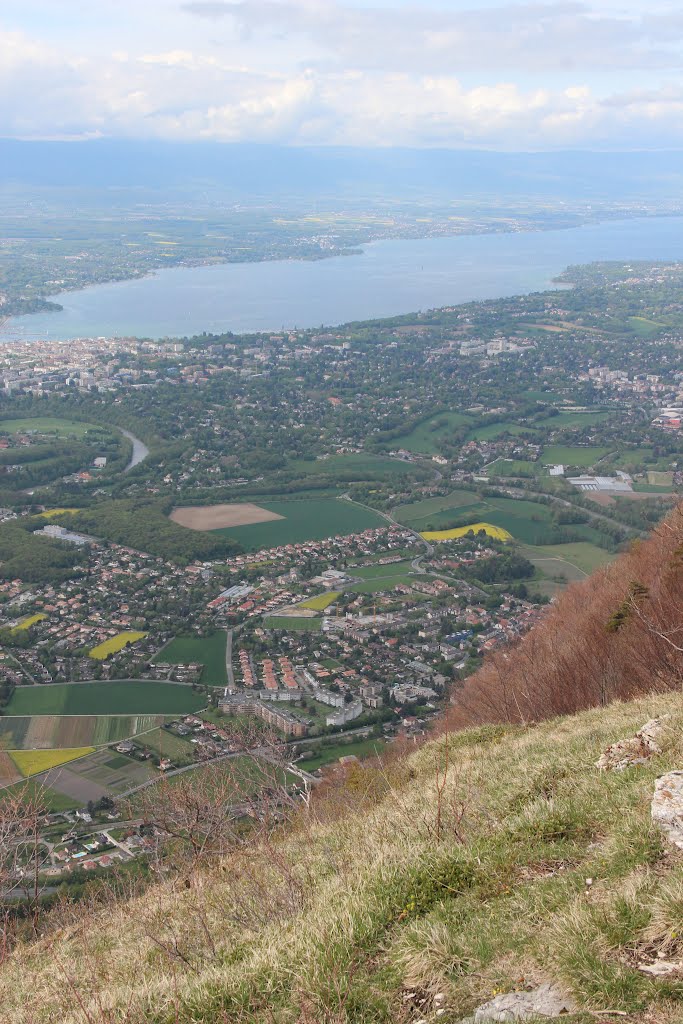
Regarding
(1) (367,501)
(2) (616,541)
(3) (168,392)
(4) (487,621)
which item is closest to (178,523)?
(1) (367,501)

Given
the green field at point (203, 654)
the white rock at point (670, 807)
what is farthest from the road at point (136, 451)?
the white rock at point (670, 807)

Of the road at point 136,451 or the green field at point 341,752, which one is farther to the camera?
the road at point 136,451

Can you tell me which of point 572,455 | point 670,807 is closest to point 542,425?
point 572,455

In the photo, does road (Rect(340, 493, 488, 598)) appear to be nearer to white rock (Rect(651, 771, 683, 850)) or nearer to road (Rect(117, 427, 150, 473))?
road (Rect(117, 427, 150, 473))

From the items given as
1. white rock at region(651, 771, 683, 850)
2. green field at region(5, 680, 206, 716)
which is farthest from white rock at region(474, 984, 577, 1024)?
green field at region(5, 680, 206, 716)

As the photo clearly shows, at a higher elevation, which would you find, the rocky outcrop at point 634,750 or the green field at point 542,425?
the rocky outcrop at point 634,750

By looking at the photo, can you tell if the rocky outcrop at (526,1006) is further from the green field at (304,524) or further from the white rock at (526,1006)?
the green field at (304,524)
